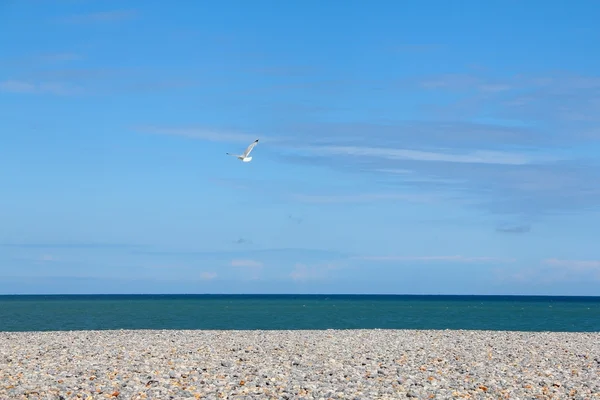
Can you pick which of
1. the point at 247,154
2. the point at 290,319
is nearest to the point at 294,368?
the point at 247,154

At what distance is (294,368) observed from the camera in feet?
68.5

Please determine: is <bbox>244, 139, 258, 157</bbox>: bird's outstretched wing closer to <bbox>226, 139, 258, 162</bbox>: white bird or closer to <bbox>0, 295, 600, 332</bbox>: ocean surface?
<bbox>226, 139, 258, 162</bbox>: white bird

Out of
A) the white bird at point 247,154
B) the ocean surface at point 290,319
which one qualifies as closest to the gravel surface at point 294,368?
the white bird at point 247,154

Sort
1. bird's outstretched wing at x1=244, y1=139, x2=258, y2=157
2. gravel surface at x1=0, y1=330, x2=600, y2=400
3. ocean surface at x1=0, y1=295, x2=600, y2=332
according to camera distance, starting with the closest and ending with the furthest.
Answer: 1. gravel surface at x1=0, y1=330, x2=600, y2=400
2. bird's outstretched wing at x1=244, y1=139, x2=258, y2=157
3. ocean surface at x1=0, y1=295, x2=600, y2=332

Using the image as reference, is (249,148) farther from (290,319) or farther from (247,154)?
(290,319)

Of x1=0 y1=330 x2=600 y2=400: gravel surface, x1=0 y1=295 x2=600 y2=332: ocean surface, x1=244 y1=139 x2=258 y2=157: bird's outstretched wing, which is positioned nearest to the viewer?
x1=0 y1=330 x2=600 y2=400: gravel surface

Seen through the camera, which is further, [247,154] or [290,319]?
[290,319]

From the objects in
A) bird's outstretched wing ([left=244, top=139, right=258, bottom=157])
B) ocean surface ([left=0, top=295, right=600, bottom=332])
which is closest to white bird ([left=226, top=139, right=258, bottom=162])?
bird's outstretched wing ([left=244, top=139, right=258, bottom=157])

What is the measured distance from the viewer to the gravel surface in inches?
672

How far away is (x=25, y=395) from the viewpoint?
16391mm

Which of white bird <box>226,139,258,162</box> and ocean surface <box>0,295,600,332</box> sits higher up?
white bird <box>226,139,258,162</box>

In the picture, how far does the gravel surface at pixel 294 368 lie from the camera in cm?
1708

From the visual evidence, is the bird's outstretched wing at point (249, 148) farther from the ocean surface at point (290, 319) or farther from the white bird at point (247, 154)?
the ocean surface at point (290, 319)

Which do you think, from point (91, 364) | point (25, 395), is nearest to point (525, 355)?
point (91, 364)
